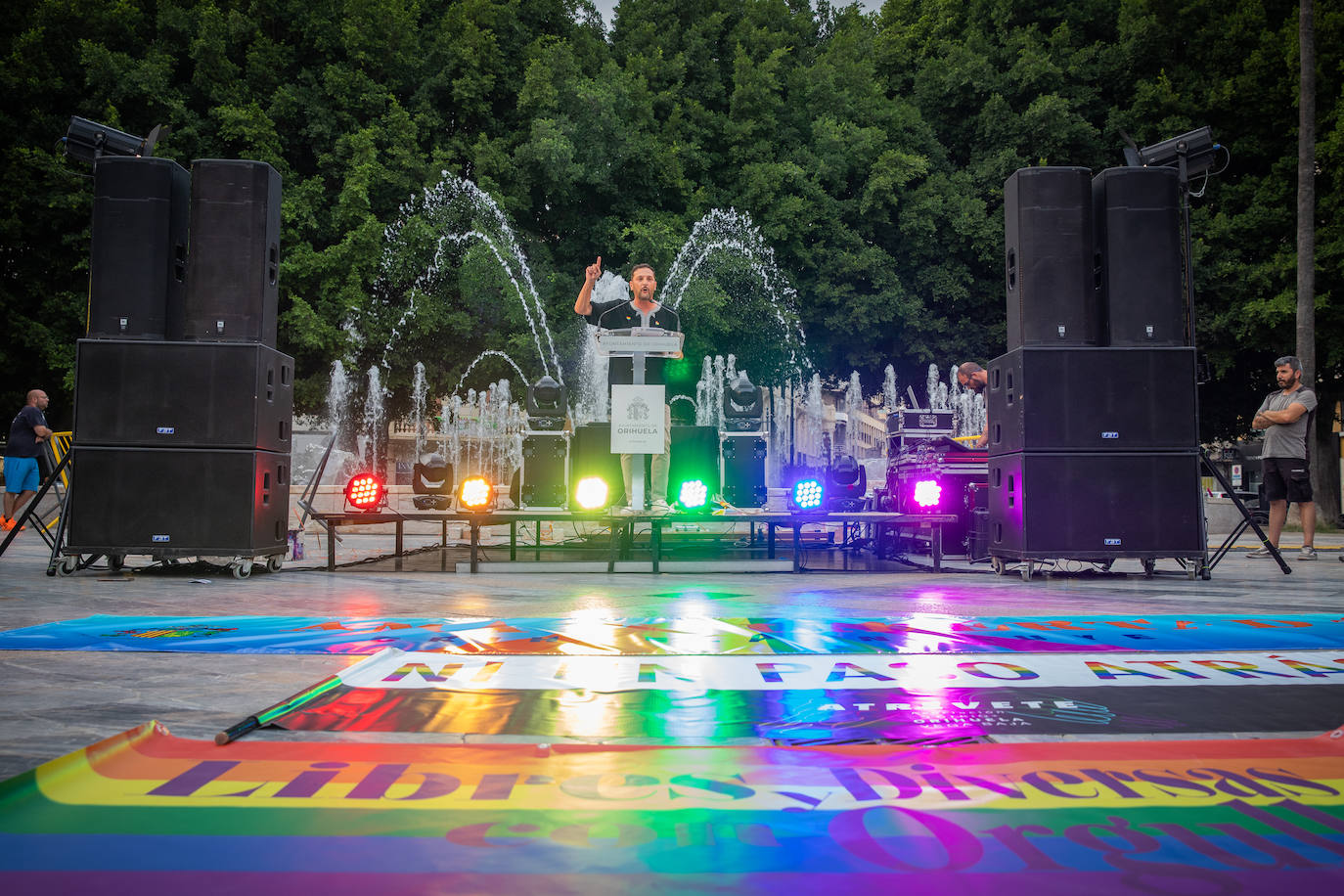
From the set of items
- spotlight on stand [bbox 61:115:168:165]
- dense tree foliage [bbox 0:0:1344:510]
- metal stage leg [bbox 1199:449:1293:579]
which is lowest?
metal stage leg [bbox 1199:449:1293:579]

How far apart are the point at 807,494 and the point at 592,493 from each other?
1914 mm

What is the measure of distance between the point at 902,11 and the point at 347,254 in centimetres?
1488

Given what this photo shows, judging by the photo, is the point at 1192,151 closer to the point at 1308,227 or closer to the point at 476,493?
the point at 476,493

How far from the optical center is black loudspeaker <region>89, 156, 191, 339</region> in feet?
22.1

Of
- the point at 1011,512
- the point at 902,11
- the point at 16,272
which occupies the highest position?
the point at 902,11

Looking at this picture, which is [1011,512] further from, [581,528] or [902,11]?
[902,11]

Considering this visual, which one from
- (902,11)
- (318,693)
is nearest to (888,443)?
(318,693)

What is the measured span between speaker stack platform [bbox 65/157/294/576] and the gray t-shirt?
809cm

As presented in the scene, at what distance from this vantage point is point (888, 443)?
10180 mm

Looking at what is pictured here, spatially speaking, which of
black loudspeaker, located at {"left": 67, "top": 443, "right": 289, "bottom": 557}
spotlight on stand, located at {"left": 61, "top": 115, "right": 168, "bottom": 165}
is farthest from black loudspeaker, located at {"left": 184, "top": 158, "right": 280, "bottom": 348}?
black loudspeaker, located at {"left": 67, "top": 443, "right": 289, "bottom": 557}

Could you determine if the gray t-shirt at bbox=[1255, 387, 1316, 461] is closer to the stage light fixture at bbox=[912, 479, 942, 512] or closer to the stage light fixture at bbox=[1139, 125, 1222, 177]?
the stage light fixture at bbox=[1139, 125, 1222, 177]

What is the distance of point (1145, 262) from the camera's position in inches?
269

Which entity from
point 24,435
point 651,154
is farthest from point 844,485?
point 651,154

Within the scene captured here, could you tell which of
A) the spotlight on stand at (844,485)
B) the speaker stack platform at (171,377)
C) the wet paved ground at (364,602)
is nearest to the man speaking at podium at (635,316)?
the wet paved ground at (364,602)
